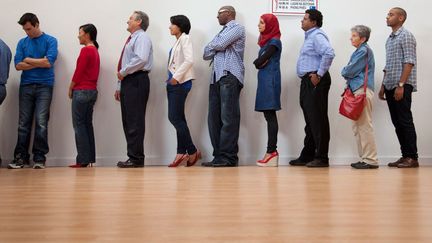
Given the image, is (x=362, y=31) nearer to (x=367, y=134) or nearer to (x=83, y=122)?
(x=367, y=134)

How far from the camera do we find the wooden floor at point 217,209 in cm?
182

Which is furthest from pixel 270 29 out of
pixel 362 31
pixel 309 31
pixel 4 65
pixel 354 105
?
pixel 4 65

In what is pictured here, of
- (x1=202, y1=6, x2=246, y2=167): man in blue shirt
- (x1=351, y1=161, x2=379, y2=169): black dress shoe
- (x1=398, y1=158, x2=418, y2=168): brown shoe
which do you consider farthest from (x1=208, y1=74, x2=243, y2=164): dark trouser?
(x1=398, y1=158, x2=418, y2=168): brown shoe

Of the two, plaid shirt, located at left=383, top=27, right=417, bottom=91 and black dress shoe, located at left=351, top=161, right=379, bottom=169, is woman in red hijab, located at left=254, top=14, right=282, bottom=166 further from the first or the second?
plaid shirt, located at left=383, top=27, right=417, bottom=91

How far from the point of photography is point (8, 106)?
5648 millimetres

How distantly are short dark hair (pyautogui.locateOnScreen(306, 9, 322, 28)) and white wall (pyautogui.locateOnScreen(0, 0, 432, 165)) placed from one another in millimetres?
405

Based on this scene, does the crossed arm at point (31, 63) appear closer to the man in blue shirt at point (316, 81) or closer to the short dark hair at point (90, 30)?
the short dark hair at point (90, 30)

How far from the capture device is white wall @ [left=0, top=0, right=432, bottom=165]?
568 centimetres

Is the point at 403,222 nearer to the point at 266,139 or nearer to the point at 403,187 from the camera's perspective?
the point at 403,187

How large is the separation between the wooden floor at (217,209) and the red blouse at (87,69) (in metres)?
1.65

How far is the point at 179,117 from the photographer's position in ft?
17.5

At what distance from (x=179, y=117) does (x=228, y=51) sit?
73cm

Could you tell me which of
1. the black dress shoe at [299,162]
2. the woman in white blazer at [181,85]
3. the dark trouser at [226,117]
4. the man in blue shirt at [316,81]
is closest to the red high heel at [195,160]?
the woman in white blazer at [181,85]

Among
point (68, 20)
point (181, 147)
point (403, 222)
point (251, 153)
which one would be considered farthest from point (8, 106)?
point (403, 222)
